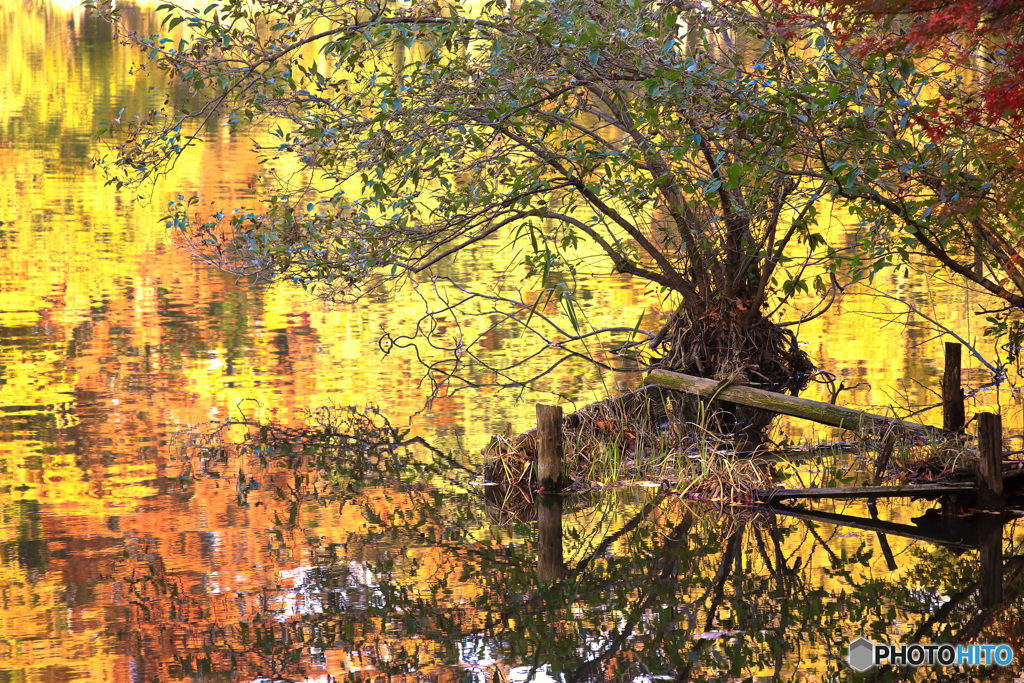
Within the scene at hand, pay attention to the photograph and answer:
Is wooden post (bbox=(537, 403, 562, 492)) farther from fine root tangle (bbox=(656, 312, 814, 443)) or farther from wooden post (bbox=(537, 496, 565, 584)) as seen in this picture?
fine root tangle (bbox=(656, 312, 814, 443))

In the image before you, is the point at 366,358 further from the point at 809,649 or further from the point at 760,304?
the point at 809,649

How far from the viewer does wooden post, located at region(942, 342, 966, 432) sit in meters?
9.63

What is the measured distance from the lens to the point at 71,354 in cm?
1372

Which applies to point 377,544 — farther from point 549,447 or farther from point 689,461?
point 689,461

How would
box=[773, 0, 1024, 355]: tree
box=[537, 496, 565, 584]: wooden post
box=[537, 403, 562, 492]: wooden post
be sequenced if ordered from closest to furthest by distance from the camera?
box=[773, 0, 1024, 355]: tree < box=[537, 496, 565, 584]: wooden post < box=[537, 403, 562, 492]: wooden post

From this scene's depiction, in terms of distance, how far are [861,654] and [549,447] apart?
10.0 feet

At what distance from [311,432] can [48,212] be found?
14501mm

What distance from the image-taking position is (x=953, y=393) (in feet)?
31.7

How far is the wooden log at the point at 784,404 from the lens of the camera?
9883 mm

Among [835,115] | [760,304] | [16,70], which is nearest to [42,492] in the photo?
[835,115]

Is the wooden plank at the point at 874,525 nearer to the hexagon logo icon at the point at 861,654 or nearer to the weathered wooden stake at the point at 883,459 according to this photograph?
the weathered wooden stake at the point at 883,459

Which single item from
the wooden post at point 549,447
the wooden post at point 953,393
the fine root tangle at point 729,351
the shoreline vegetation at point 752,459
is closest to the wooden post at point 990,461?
the shoreline vegetation at point 752,459

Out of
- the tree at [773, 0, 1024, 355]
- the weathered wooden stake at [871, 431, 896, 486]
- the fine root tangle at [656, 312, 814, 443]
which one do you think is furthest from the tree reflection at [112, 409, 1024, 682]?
the fine root tangle at [656, 312, 814, 443]

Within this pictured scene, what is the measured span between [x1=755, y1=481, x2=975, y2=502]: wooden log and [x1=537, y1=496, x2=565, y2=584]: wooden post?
56.4 inches
